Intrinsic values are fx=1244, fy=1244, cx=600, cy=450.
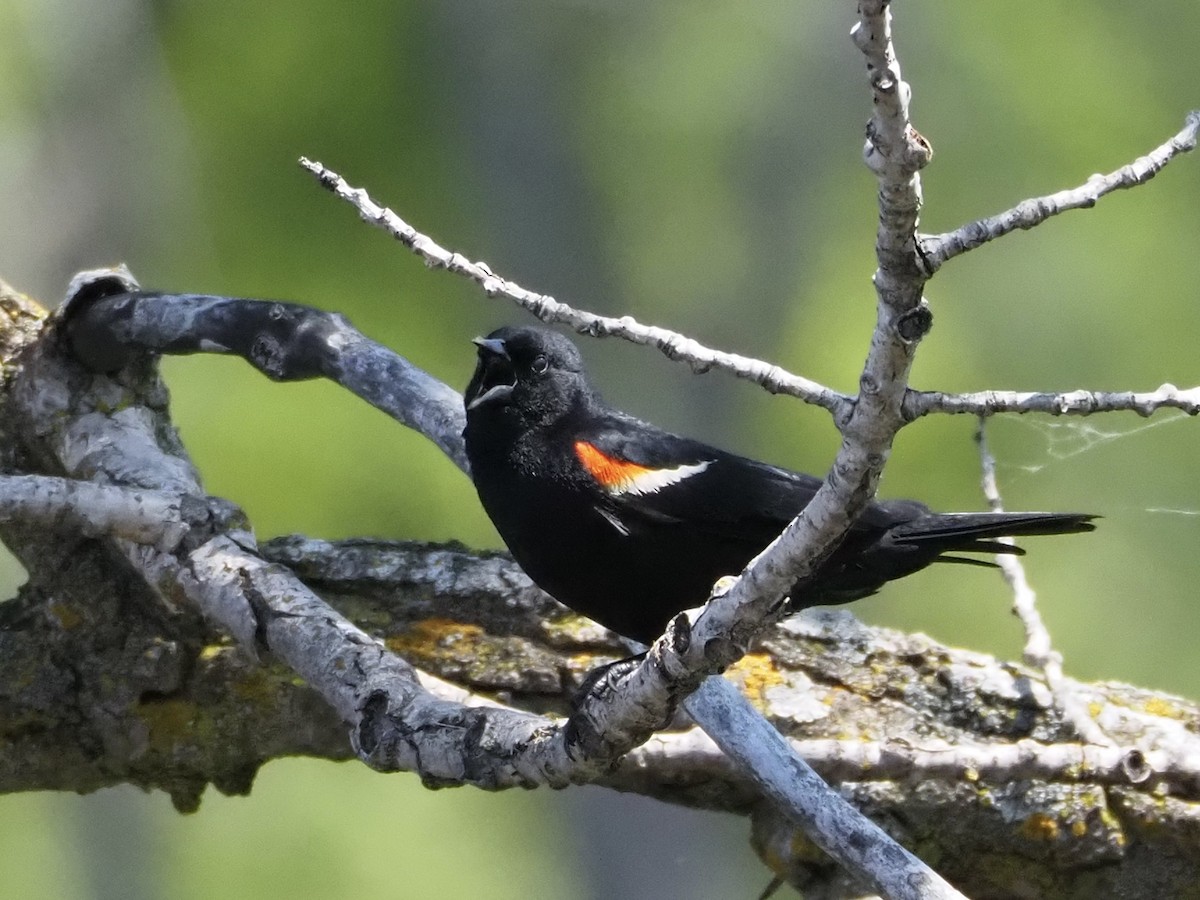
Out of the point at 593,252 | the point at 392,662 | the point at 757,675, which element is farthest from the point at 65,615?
the point at 593,252

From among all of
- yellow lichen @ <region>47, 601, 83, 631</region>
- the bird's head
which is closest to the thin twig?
the bird's head

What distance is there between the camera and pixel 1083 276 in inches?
379

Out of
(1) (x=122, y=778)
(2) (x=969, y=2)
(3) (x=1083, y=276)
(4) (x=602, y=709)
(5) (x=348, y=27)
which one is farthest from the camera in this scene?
(2) (x=969, y=2)

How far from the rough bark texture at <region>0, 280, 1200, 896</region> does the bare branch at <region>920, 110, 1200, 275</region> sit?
68.6 inches

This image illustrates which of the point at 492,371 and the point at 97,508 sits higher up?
the point at 492,371

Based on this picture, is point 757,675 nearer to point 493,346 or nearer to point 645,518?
point 645,518

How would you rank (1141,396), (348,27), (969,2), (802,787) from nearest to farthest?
1. (1141,396)
2. (802,787)
3. (348,27)
4. (969,2)

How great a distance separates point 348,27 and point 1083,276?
230 inches

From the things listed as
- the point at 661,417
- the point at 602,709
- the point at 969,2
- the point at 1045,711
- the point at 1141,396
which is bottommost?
the point at 602,709

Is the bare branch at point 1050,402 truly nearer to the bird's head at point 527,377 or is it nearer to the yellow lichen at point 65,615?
the bird's head at point 527,377

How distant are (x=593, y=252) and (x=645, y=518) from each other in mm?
5633

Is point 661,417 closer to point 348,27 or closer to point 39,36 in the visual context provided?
point 348,27

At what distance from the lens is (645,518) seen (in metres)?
2.80

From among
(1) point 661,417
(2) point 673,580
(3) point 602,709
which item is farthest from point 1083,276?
(3) point 602,709
